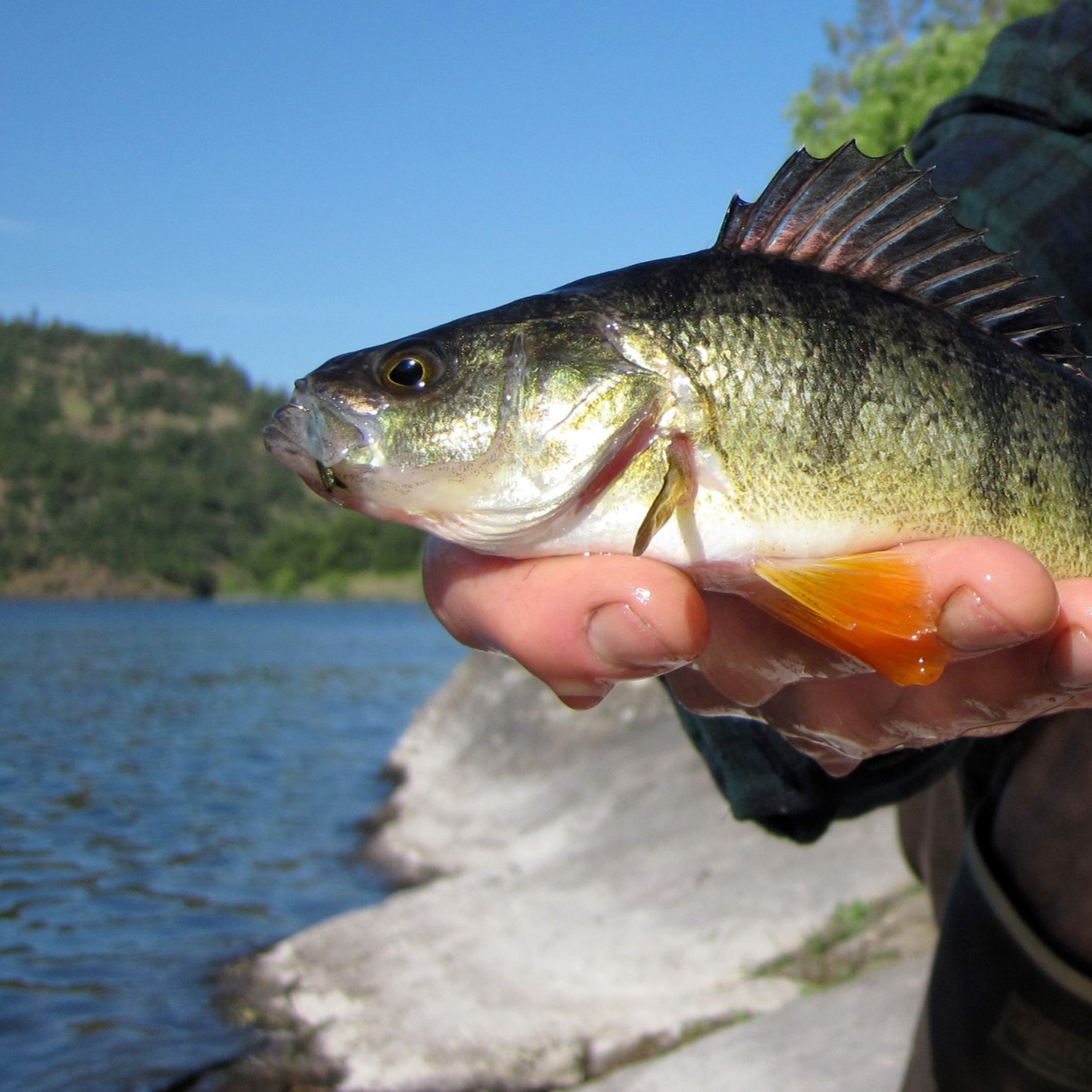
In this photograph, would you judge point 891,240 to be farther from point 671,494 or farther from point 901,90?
point 901,90

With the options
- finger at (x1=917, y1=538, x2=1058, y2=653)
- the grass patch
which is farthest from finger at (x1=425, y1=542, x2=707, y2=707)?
the grass patch

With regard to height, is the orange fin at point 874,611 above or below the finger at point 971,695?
above

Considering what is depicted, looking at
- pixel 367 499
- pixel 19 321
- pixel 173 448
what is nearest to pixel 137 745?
pixel 367 499

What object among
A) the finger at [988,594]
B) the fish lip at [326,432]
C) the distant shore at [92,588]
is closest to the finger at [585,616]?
the fish lip at [326,432]

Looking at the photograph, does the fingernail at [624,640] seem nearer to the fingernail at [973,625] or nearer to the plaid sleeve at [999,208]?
the fingernail at [973,625]

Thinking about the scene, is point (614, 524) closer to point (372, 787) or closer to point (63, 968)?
point (63, 968)

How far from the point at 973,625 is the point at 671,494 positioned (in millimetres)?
543

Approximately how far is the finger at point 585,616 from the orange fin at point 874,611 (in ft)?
0.59

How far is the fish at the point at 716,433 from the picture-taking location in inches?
77.9

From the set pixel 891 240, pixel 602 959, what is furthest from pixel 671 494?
pixel 602 959

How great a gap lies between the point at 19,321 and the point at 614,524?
197683mm

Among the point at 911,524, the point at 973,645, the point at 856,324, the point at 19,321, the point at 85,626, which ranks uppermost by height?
the point at 19,321

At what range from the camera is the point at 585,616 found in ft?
6.08

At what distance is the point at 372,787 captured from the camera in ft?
52.6
